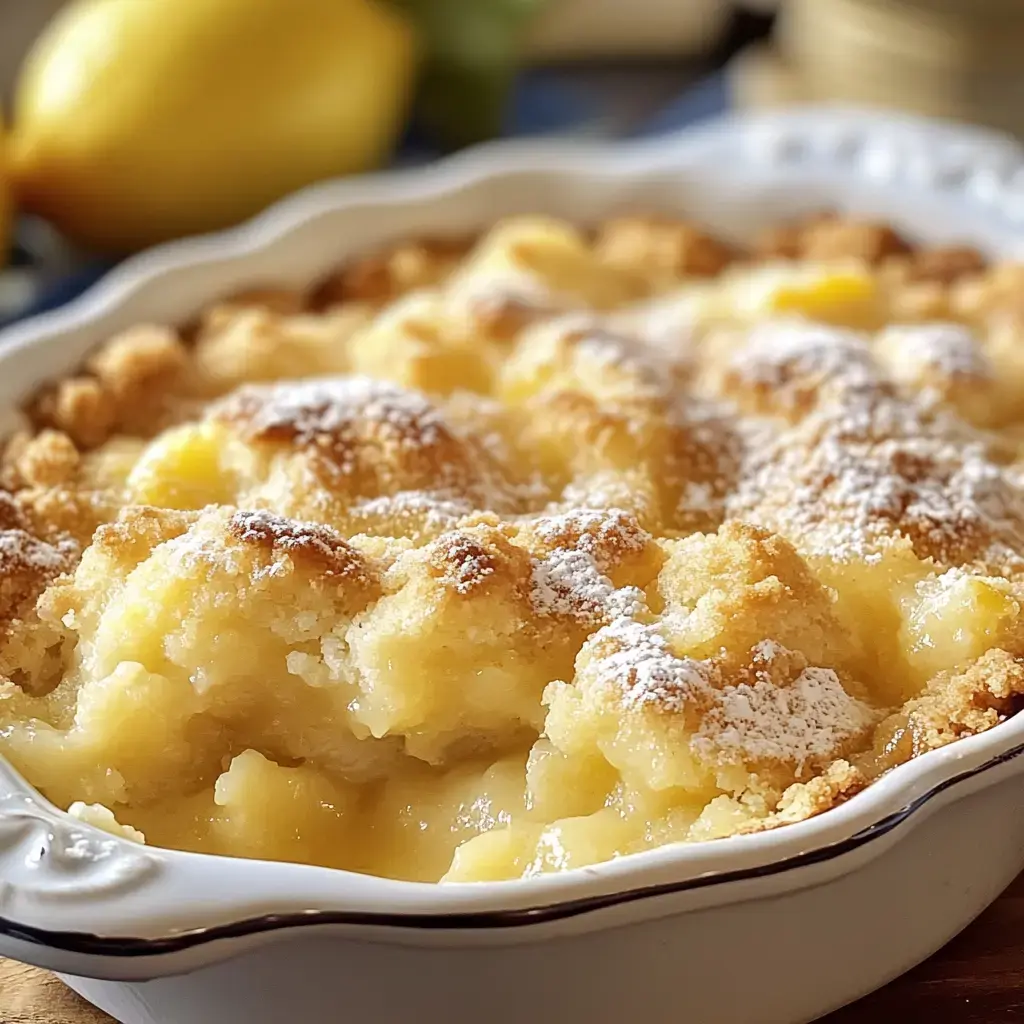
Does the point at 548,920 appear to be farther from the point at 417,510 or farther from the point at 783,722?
the point at 417,510

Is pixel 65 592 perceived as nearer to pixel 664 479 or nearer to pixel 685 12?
pixel 664 479

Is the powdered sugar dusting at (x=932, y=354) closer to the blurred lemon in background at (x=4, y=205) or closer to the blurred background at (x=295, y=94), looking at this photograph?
the blurred background at (x=295, y=94)

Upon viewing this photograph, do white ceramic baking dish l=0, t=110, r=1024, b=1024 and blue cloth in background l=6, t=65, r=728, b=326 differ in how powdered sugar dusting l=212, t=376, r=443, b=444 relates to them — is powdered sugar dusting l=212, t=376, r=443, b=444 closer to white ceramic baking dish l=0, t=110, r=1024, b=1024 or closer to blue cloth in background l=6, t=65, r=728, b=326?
white ceramic baking dish l=0, t=110, r=1024, b=1024

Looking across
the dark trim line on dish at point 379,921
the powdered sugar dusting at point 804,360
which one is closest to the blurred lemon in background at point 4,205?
the powdered sugar dusting at point 804,360

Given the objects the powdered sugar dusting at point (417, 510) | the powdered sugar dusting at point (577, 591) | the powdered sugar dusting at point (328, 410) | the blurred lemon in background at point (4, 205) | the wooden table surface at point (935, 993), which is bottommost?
the wooden table surface at point (935, 993)

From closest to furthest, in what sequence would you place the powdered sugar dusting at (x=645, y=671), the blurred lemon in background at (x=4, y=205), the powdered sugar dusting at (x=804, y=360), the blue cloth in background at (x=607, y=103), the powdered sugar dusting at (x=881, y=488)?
the powdered sugar dusting at (x=645, y=671), the powdered sugar dusting at (x=881, y=488), the powdered sugar dusting at (x=804, y=360), the blurred lemon in background at (x=4, y=205), the blue cloth in background at (x=607, y=103)

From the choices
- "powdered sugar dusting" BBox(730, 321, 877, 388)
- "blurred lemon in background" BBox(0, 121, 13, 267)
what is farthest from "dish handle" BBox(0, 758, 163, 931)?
"blurred lemon in background" BBox(0, 121, 13, 267)
